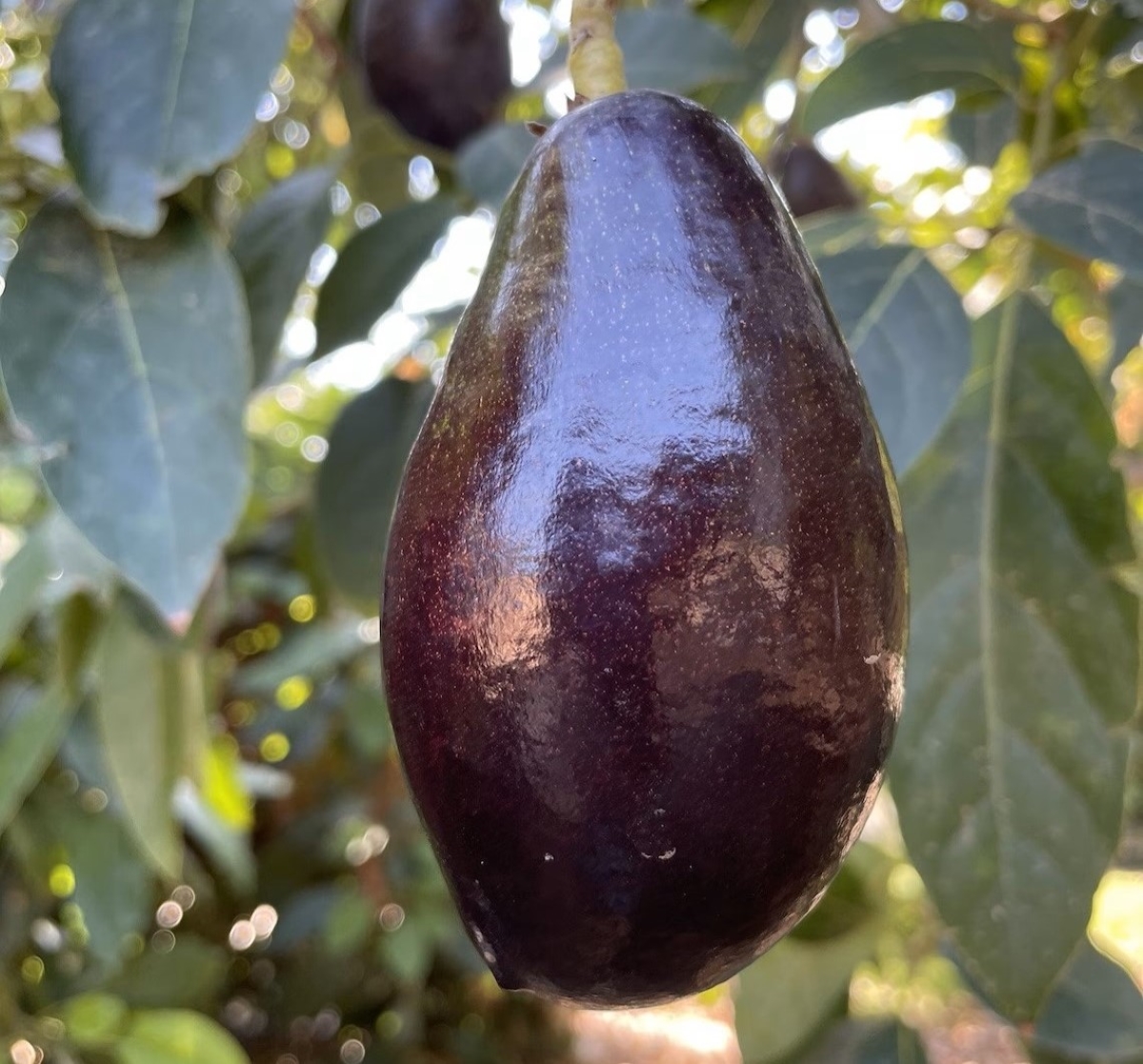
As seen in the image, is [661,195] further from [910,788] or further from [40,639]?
[40,639]

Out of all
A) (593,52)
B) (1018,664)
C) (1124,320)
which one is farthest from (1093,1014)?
(593,52)

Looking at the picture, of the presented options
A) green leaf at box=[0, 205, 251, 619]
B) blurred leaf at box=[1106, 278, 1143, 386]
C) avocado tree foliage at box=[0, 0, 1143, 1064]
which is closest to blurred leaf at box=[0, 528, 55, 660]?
avocado tree foliage at box=[0, 0, 1143, 1064]

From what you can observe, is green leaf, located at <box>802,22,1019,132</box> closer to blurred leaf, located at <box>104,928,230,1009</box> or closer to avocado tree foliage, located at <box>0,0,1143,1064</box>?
avocado tree foliage, located at <box>0,0,1143,1064</box>

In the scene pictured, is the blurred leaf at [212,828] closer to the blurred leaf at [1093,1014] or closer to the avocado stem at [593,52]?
the blurred leaf at [1093,1014]

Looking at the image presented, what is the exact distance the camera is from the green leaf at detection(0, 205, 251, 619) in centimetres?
59

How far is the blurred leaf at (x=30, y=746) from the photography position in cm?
95

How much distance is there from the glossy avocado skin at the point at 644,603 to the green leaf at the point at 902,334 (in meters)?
0.20

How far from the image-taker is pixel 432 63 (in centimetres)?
96

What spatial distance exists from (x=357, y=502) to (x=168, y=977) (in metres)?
0.61

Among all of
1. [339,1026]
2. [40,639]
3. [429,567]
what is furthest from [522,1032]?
[429,567]

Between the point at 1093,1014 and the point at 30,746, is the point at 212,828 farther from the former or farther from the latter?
the point at 1093,1014

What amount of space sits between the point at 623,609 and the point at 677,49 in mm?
572

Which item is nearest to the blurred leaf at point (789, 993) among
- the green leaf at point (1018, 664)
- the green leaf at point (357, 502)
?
the green leaf at point (1018, 664)

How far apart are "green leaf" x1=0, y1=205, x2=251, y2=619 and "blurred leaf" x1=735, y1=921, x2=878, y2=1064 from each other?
0.61 metres
